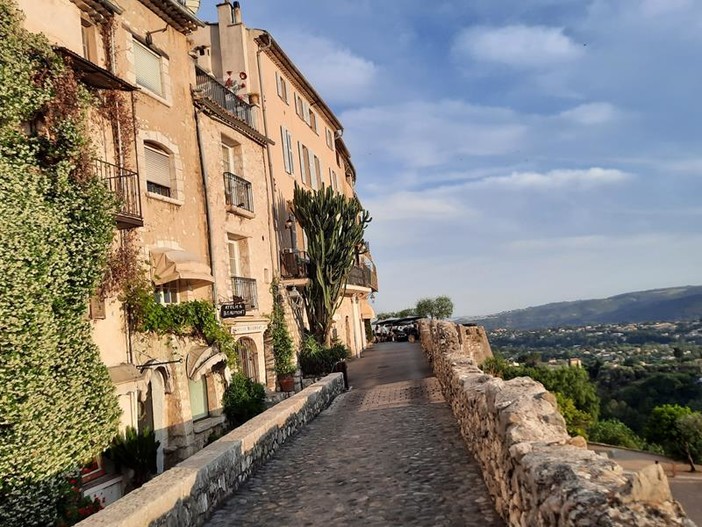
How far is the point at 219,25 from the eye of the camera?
20844 mm

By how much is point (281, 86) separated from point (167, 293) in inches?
507

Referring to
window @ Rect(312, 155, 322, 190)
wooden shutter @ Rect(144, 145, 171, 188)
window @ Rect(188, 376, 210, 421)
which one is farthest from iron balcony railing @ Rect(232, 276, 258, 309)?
window @ Rect(312, 155, 322, 190)

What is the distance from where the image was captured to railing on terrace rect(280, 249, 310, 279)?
2014 centimetres

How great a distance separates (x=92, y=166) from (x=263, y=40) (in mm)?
12435

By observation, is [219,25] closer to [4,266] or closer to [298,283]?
[298,283]

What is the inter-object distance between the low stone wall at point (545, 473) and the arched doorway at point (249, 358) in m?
10.5

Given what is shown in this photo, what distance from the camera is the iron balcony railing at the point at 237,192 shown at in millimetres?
16125

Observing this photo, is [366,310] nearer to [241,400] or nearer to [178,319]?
[241,400]

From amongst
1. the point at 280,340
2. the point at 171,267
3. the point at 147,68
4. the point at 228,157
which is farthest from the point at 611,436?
the point at 147,68

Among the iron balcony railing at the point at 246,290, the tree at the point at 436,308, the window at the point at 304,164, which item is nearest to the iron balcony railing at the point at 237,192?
the iron balcony railing at the point at 246,290

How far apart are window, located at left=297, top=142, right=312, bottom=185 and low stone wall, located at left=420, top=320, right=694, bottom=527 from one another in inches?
708

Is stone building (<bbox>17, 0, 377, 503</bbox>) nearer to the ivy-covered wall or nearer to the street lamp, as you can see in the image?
the street lamp

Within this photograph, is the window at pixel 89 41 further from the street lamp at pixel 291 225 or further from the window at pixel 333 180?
the window at pixel 333 180

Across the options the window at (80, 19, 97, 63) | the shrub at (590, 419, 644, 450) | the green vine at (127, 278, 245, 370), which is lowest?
the shrub at (590, 419, 644, 450)
